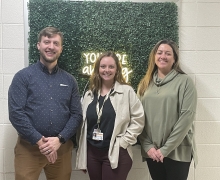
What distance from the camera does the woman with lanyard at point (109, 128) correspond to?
2.05 m

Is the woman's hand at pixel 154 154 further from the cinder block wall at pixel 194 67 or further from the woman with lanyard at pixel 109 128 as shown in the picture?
the cinder block wall at pixel 194 67

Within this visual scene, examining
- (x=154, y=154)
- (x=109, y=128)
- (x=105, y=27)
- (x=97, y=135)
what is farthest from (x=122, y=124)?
(x=105, y=27)

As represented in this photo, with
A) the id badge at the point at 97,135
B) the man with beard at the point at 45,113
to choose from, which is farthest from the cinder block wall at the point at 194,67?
the id badge at the point at 97,135

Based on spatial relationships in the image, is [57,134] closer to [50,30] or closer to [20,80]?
[20,80]

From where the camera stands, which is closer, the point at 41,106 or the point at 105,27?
the point at 41,106

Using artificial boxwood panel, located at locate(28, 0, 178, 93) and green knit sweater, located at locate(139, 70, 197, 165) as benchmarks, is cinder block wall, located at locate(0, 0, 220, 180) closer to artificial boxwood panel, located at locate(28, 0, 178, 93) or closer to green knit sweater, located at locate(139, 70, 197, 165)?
artificial boxwood panel, located at locate(28, 0, 178, 93)

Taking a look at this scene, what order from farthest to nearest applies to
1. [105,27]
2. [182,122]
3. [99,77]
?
[105,27]
[99,77]
[182,122]

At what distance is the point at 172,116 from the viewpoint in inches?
81.4

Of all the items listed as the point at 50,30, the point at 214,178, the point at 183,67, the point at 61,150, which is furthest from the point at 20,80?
the point at 214,178

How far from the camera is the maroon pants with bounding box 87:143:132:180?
2041mm

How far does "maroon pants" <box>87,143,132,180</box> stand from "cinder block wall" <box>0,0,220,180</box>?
544 mm

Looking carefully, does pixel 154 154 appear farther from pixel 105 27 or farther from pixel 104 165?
pixel 105 27

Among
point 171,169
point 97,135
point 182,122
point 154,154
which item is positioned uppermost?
point 182,122

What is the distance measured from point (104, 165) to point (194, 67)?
4.17 feet
